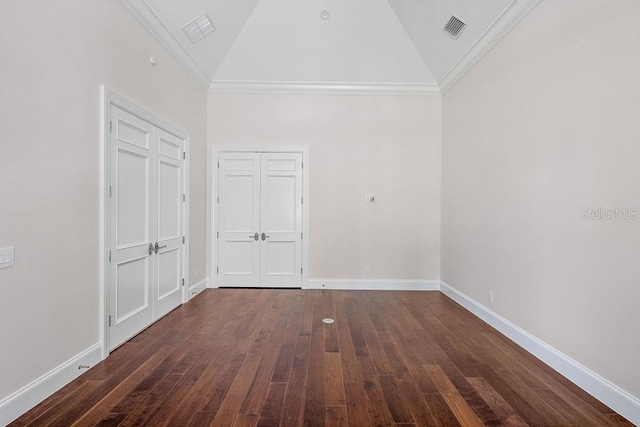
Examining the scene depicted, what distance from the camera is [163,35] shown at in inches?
137

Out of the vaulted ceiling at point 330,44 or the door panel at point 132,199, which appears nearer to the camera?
the door panel at point 132,199

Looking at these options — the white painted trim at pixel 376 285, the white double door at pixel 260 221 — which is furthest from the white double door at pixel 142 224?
the white painted trim at pixel 376 285

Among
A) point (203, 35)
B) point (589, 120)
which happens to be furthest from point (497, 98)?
point (203, 35)

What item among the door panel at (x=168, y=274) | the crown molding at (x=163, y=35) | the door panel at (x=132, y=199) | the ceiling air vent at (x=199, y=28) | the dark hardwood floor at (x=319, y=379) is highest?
the ceiling air vent at (x=199, y=28)

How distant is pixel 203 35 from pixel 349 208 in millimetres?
3230

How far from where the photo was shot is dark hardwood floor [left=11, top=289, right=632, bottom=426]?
1.95 m

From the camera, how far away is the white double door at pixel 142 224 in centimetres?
285

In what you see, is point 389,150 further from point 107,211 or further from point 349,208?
point 107,211

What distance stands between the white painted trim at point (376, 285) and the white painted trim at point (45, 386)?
3110 millimetres

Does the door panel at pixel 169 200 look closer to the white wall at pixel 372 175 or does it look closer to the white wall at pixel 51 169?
the white wall at pixel 51 169

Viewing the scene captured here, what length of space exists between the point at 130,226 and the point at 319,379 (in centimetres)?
235

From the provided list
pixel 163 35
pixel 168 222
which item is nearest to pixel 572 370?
pixel 168 222

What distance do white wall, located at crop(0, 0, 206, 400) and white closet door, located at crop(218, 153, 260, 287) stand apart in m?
2.32

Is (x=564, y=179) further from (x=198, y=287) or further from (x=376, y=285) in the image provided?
(x=198, y=287)
